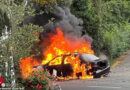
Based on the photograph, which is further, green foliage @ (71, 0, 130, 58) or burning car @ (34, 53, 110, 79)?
green foliage @ (71, 0, 130, 58)

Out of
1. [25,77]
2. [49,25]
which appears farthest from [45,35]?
[25,77]


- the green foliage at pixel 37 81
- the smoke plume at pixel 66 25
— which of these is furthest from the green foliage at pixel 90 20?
the green foliage at pixel 37 81

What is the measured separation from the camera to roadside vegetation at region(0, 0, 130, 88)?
1051 cm

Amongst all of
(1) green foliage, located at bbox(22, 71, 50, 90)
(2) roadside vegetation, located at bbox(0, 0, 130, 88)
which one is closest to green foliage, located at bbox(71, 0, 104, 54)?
(2) roadside vegetation, located at bbox(0, 0, 130, 88)

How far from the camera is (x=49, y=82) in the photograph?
11312mm

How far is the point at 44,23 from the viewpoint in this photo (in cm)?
2259

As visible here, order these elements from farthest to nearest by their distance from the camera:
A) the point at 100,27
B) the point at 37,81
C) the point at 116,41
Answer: the point at 116,41
the point at 100,27
the point at 37,81

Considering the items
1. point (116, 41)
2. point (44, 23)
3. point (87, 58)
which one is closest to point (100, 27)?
point (44, 23)

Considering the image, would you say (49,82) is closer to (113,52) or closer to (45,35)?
(45,35)

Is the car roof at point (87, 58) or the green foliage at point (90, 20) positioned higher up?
the green foliage at point (90, 20)

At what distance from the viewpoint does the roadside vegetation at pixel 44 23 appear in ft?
34.5

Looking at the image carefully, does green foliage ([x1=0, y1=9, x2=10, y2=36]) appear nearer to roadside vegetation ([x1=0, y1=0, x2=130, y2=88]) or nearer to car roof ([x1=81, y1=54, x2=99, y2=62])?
roadside vegetation ([x1=0, y1=0, x2=130, y2=88])

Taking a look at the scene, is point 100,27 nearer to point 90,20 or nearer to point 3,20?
point 90,20

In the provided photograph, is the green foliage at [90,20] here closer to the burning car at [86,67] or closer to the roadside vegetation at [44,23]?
the roadside vegetation at [44,23]
